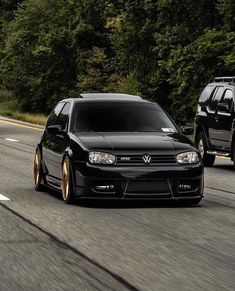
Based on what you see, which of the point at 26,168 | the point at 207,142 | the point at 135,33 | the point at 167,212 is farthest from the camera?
the point at 135,33

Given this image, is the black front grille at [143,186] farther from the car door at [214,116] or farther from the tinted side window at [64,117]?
the car door at [214,116]

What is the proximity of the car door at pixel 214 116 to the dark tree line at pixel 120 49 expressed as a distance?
11.1 metres

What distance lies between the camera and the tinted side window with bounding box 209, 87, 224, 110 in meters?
19.4

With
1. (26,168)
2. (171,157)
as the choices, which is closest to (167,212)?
(171,157)

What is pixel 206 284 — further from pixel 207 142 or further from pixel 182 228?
pixel 207 142

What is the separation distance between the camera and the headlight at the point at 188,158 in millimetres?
11305

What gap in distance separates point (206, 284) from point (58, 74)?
4847 centimetres

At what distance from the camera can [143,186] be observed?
11.2 metres

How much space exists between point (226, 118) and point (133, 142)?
7522mm

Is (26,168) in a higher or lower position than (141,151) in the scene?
lower

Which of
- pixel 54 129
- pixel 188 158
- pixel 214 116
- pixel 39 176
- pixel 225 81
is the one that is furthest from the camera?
pixel 225 81

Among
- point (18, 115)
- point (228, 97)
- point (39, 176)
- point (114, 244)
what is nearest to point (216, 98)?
point (228, 97)

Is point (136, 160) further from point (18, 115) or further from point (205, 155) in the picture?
point (18, 115)

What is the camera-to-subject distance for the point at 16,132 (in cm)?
3331
